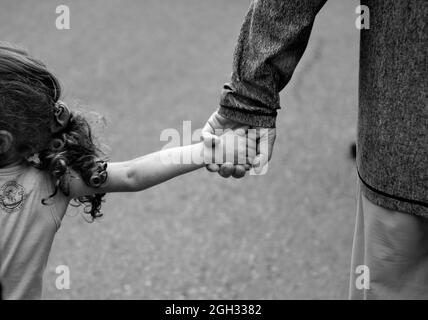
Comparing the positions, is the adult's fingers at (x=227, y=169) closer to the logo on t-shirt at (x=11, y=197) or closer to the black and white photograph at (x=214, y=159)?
the black and white photograph at (x=214, y=159)

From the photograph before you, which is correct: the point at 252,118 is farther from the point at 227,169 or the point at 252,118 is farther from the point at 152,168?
the point at 152,168

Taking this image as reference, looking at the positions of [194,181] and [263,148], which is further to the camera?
[194,181]

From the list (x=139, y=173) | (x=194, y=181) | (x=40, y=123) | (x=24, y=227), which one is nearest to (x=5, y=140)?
(x=40, y=123)

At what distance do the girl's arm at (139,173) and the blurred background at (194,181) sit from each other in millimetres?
Result: 320

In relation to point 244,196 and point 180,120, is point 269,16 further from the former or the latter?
point 180,120

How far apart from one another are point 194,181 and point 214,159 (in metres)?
2.85

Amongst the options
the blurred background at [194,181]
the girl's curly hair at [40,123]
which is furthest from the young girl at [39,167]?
the blurred background at [194,181]

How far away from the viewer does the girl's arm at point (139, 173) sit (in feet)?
7.05

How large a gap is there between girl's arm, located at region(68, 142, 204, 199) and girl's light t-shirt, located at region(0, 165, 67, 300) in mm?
102

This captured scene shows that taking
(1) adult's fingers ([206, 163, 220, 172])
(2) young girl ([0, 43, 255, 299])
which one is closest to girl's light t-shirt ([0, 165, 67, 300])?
(2) young girl ([0, 43, 255, 299])

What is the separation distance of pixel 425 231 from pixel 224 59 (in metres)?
6.16

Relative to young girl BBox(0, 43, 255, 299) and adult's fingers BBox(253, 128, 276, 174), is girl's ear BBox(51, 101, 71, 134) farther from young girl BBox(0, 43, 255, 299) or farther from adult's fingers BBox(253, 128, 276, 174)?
adult's fingers BBox(253, 128, 276, 174)

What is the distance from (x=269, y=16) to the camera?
2.01 m

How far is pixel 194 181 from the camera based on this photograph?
5.08 m
